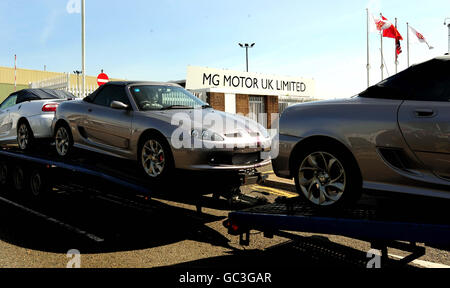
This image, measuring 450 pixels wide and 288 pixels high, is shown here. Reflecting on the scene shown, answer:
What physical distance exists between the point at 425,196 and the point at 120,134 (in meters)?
4.17

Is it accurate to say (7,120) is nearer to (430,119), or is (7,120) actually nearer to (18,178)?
(18,178)

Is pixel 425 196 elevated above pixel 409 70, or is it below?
below

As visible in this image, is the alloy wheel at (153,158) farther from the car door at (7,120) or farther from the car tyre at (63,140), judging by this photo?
the car door at (7,120)

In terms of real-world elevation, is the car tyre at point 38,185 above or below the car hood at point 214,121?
below

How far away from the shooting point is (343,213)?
366cm

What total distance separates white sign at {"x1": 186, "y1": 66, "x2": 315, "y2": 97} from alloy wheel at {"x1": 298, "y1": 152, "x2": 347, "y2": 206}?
17.1 meters

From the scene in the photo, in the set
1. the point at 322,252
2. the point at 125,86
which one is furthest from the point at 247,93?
the point at 322,252

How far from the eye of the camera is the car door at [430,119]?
3152 millimetres

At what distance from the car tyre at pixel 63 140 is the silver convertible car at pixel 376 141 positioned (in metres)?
4.23

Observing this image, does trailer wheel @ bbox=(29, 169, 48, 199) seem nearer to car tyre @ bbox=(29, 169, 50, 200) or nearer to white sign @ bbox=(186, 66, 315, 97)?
car tyre @ bbox=(29, 169, 50, 200)

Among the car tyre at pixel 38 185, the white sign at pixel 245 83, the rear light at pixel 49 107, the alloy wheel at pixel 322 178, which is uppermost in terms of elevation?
the white sign at pixel 245 83

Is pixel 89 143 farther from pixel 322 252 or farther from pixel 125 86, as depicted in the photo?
pixel 322 252

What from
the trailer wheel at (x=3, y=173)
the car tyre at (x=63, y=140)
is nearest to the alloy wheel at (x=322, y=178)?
the car tyre at (x=63, y=140)

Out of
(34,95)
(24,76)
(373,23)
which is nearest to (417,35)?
(373,23)
